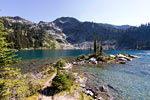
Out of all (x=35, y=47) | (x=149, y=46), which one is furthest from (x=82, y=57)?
(x=149, y=46)

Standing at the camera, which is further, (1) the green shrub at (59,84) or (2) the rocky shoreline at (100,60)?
(2) the rocky shoreline at (100,60)

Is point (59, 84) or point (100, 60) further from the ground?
point (59, 84)

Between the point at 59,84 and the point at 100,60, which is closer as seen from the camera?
the point at 59,84

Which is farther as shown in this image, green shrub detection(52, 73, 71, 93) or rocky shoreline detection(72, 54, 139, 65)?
rocky shoreline detection(72, 54, 139, 65)

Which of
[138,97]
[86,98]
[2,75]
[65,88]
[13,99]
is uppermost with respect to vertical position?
[2,75]

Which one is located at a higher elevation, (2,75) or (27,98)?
(2,75)

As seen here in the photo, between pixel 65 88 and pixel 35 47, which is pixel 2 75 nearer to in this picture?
pixel 65 88

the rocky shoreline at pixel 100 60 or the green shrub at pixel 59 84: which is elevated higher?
the green shrub at pixel 59 84

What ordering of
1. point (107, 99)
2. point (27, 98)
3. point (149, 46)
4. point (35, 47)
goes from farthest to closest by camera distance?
1. point (149, 46)
2. point (35, 47)
3. point (107, 99)
4. point (27, 98)

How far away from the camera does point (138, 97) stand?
1415cm

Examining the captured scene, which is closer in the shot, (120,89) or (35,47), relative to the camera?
(120,89)

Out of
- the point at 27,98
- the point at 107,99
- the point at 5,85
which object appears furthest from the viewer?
the point at 107,99

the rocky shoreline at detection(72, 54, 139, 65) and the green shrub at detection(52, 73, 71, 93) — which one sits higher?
the green shrub at detection(52, 73, 71, 93)

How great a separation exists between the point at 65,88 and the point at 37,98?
4324 mm
